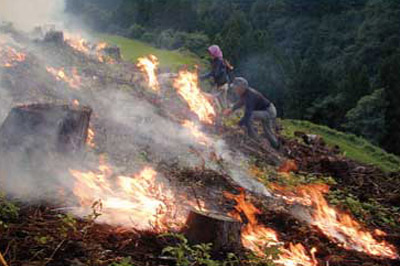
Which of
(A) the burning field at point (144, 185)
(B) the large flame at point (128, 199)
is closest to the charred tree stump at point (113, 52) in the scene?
(A) the burning field at point (144, 185)

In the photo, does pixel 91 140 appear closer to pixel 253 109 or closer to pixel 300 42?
pixel 253 109

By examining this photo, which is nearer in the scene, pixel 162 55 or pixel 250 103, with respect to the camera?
pixel 250 103

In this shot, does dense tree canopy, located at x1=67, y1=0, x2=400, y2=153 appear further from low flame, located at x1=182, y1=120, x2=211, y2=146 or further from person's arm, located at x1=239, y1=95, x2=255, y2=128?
low flame, located at x1=182, y1=120, x2=211, y2=146

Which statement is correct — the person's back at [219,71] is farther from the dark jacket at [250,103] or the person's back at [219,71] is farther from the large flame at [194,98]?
the dark jacket at [250,103]

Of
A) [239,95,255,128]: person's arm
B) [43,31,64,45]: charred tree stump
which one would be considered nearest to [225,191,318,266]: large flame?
[239,95,255,128]: person's arm

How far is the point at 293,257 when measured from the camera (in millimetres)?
5824

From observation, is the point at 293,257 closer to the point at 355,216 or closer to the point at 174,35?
the point at 355,216

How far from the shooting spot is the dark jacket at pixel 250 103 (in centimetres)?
1198

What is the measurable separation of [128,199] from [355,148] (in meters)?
15.9

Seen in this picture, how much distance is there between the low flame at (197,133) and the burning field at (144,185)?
5cm

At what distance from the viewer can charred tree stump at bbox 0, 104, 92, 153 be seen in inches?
234

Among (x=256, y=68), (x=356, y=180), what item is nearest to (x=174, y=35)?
(x=256, y=68)

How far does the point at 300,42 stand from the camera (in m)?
59.3

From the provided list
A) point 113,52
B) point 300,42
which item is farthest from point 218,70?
point 300,42
